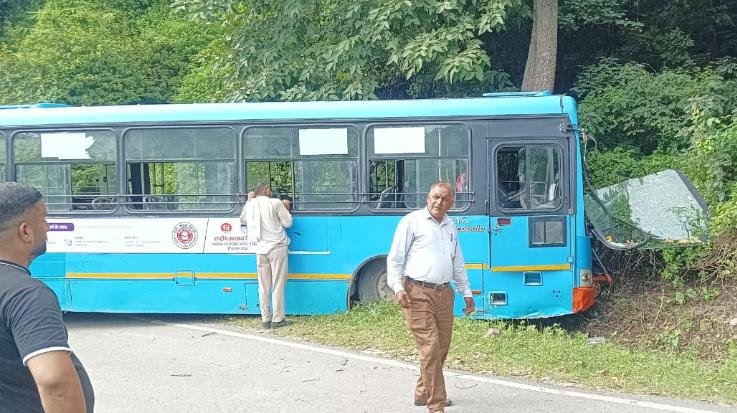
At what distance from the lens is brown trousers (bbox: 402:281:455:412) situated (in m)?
6.43

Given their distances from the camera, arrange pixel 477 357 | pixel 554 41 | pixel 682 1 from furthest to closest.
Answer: pixel 682 1 → pixel 554 41 → pixel 477 357

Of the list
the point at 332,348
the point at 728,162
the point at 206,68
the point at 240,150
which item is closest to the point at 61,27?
the point at 206,68

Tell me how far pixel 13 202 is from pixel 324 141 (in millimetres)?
7329

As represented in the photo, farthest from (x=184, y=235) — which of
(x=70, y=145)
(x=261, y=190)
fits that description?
(x=70, y=145)

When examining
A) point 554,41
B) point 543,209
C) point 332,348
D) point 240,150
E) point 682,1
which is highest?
point 682,1

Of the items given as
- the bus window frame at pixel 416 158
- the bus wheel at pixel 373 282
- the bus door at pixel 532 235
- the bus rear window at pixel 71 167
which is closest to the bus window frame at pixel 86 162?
the bus rear window at pixel 71 167

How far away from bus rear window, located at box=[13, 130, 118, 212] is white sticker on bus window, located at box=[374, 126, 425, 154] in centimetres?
347

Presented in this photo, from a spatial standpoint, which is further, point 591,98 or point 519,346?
point 591,98

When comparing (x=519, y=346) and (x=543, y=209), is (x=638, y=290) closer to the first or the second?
(x=543, y=209)

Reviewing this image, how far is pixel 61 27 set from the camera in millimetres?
20172

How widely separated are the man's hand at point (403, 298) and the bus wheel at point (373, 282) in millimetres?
3947

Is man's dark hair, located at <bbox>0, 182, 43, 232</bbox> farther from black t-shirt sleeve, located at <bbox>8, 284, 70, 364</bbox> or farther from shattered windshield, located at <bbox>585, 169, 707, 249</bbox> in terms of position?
shattered windshield, located at <bbox>585, 169, 707, 249</bbox>

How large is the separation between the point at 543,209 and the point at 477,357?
2471 millimetres

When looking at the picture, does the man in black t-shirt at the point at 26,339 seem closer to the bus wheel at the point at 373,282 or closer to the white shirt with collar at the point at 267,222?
the white shirt with collar at the point at 267,222
